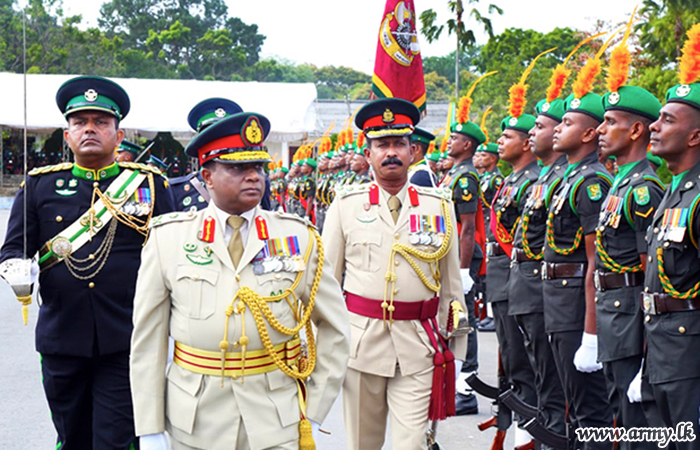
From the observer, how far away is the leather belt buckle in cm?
419

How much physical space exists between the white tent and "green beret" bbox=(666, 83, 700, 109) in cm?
2032

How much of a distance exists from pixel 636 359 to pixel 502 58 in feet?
101

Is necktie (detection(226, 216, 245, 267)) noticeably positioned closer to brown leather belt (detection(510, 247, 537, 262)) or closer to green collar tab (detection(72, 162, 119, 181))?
green collar tab (detection(72, 162, 119, 181))

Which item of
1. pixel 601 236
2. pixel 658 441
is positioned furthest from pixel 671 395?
pixel 601 236

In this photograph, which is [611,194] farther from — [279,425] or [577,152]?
[279,425]

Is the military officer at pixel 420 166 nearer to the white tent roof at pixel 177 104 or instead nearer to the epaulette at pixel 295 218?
the epaulette at pixel 295 218

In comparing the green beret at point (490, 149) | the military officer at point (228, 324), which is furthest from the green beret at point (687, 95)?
the green beret at point (490, 149)

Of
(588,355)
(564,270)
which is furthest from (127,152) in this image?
(588,355)

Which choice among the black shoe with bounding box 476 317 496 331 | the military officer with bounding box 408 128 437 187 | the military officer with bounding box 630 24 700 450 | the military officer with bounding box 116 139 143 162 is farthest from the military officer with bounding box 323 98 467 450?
the military officer with bounding box 116 139 143 162

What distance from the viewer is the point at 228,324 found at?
3352mm

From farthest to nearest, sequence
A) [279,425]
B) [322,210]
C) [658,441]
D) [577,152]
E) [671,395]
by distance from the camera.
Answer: [322,210] < [577,152] < [658,441] < [671,395] < [279,425]

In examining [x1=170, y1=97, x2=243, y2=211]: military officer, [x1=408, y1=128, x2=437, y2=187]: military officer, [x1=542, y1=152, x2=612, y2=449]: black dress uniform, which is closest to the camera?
[x1=542, y1=152, x2=612, y2=449]: black dress uniform

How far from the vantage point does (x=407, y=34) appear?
746 cm

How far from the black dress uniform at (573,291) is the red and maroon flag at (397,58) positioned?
7.73 feet
